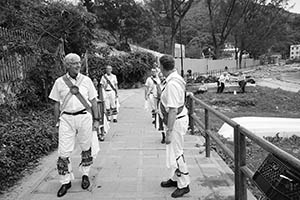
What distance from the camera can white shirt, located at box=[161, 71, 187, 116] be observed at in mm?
3734

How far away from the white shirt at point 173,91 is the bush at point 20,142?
2504 millimetres

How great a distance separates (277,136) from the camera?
804cm

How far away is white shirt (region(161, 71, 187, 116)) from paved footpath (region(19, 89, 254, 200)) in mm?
1196

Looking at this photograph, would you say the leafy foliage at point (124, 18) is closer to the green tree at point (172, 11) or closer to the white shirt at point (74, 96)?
the green tree at point (172, 11)

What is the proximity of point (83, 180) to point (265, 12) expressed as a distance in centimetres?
5493

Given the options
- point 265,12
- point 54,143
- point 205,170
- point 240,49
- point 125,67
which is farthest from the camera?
point 240,49

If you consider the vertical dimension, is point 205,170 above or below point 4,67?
below

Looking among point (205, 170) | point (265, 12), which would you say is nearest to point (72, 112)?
point (205, 170)

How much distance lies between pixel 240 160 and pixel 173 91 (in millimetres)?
1062

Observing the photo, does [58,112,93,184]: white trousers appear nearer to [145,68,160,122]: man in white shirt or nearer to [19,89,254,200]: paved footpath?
[19,89,254,200]: paved footpath

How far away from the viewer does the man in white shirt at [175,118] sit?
374cm

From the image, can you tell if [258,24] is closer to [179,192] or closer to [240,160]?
[179,192]

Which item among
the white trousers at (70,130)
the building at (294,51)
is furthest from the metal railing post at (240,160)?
the building at (294,51)

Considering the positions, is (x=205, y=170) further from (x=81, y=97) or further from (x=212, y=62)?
(x=212, y=62)
